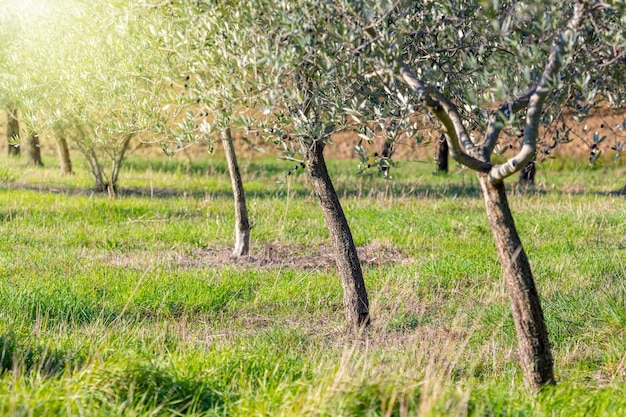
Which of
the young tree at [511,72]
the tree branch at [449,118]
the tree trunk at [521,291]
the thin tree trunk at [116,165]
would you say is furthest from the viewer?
the thin tree trunk at [116,165]

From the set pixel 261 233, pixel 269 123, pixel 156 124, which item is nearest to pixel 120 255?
pixel 261 233

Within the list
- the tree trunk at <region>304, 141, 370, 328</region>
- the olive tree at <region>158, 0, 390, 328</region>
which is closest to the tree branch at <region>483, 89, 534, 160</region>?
the olive tree at <region>158, 0, 390, 328</region>

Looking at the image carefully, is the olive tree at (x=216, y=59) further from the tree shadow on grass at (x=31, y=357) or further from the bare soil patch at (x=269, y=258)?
the bare soil patch at (x=269, y=258)

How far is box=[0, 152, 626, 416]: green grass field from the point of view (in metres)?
5.34

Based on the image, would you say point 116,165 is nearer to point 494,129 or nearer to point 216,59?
point 216,59

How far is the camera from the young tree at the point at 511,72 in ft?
17.5

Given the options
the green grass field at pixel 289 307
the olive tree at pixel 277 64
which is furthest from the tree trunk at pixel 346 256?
the olive tree at pixel 277 64

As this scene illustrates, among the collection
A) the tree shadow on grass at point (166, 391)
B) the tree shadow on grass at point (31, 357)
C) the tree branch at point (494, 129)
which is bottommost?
the tree shadow on grass at point (31, 357)

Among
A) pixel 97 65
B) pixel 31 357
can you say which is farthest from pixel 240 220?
pixel 31 357

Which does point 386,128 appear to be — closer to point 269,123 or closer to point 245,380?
point 269,123

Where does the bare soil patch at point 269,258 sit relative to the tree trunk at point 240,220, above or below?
below

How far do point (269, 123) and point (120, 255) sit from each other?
15.9ft

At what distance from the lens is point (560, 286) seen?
9664 mm

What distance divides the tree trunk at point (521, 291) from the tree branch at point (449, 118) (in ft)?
0.77
